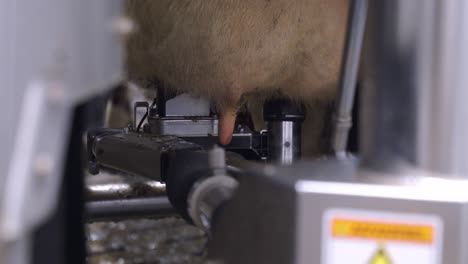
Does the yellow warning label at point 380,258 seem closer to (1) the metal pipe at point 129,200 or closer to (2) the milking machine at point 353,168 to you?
(2) the milking machine at point 353,168

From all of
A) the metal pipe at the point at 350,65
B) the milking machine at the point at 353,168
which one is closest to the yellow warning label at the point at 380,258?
the milking machine at the point at 353,168

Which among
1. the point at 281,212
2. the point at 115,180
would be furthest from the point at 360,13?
the point at 115,180

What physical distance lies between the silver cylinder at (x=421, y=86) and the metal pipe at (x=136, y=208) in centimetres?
109

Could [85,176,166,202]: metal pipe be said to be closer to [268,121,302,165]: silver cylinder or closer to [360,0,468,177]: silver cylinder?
[268,121,302,165]: silver cylinder

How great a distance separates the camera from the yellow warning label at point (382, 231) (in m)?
0.40

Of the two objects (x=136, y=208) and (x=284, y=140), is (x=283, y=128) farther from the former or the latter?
Answer: (x=136, y=208)

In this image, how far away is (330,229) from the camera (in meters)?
0.41

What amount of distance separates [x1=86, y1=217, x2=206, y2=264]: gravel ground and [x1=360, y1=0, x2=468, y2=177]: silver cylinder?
3.67ft

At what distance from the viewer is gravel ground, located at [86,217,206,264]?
5.00 feet

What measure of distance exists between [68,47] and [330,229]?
8.5 inches

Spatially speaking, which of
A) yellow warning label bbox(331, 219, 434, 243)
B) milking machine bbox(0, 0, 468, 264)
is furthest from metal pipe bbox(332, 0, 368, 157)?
yellow warning label bbox(331, 219, 434, 243)

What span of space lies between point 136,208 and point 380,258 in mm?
1180

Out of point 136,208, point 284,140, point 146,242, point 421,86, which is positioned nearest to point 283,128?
point 284,140

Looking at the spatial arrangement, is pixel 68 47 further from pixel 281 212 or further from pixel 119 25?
pixel 281 212
